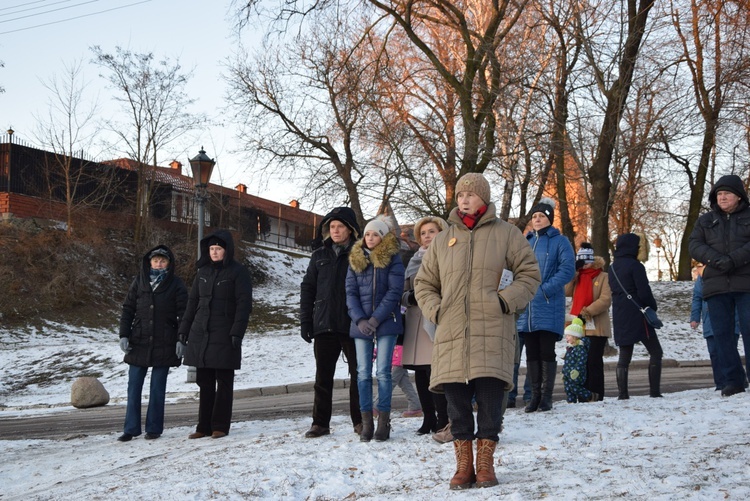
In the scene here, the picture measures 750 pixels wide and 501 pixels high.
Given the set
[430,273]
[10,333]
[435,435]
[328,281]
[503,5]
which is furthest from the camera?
[10,333]

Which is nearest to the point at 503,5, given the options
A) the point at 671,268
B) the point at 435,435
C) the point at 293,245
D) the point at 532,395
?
the point at 532,395

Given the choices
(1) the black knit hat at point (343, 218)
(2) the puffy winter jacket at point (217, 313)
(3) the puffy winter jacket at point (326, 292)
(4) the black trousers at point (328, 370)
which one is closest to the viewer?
(3) the puffy winter jacket at point (326, 292)

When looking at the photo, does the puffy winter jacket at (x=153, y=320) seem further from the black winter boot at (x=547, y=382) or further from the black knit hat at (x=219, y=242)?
the black winter boot at (x=547, y=382)

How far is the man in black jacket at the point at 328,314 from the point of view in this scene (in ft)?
24.9

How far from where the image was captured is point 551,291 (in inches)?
318

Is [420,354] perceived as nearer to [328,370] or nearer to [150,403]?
[328,370]

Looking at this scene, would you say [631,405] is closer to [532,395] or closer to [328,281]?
[532,395]

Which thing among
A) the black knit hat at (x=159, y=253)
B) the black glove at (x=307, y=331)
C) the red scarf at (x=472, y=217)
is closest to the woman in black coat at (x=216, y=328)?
the black knit hat at (x=159, y=253)

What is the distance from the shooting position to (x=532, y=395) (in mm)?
8125

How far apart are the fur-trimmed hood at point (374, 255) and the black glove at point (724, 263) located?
10.4ft

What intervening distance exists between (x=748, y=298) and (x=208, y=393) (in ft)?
18.3

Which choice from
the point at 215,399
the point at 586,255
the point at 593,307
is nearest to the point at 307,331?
the point at 215,399

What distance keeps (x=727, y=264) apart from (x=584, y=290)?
2.02 meters

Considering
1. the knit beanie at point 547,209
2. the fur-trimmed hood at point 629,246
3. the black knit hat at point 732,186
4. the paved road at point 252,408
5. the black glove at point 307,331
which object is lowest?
the paved road at point 252,408
